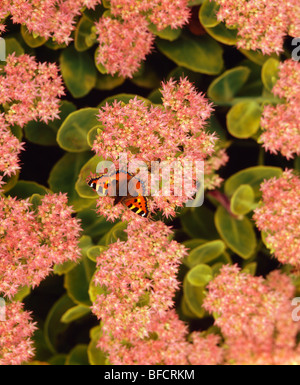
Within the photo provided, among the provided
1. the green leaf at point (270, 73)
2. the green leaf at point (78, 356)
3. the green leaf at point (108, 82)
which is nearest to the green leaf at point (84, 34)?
the green leaf at point (108, 82)

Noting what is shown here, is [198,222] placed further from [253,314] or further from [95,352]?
[95,352]

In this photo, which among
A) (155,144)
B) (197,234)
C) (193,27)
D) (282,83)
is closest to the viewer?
(155,144)

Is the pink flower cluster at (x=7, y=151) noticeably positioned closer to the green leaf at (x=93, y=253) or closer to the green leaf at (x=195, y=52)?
the green leaf at (x=93, y=253)

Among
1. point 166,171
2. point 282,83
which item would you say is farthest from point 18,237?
point 282,83

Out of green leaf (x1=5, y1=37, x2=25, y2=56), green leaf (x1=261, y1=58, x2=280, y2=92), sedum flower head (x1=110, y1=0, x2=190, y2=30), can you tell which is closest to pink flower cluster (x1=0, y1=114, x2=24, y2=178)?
green leaf (x1=5, y1=37, x2=25, y2=56)

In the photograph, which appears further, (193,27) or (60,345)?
(60,345)

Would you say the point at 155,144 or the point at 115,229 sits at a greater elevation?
the point at 155,144

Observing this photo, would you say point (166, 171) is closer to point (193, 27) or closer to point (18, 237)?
point (18, 237)
